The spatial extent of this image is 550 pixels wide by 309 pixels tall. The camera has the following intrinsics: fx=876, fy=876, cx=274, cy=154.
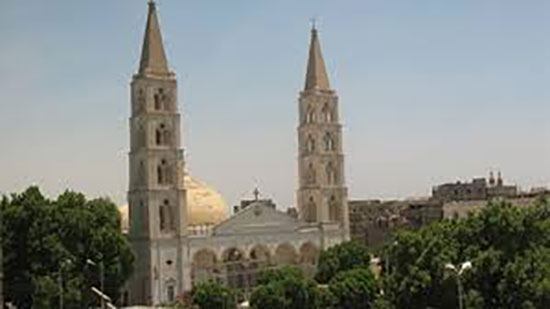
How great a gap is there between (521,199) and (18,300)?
154 ft

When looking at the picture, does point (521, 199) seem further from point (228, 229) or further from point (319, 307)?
point (319, 307)

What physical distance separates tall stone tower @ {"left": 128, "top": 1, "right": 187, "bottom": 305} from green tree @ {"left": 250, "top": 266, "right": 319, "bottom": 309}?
43.7 feet

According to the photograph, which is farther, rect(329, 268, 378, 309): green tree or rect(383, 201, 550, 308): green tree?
rect(329, 268, 378, 309): green tree

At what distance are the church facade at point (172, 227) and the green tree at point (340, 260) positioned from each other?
6.55 meters

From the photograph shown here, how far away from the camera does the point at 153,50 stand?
190 ft

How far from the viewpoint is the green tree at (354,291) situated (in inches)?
1703

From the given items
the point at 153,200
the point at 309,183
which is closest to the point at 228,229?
the point at 153,200

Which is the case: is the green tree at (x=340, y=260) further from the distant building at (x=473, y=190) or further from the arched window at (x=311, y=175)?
the distant building at (x=473, y=190)

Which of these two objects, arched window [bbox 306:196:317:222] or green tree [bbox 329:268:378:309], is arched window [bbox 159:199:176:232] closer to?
arched window [bbox 306:196:317:222]

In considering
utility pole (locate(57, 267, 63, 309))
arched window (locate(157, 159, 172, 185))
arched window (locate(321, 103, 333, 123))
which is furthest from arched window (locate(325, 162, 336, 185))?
utility pole (locate(57, 267, 63, 309))

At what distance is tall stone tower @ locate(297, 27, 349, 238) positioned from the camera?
219ft

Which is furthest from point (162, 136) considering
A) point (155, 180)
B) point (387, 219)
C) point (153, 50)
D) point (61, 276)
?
point (387, 219)

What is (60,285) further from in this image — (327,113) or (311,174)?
(327,113)

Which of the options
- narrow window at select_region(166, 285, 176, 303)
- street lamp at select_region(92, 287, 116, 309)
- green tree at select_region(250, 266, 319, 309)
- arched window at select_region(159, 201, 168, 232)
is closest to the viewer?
green tree at select_region(250, 266, 319, 309)
